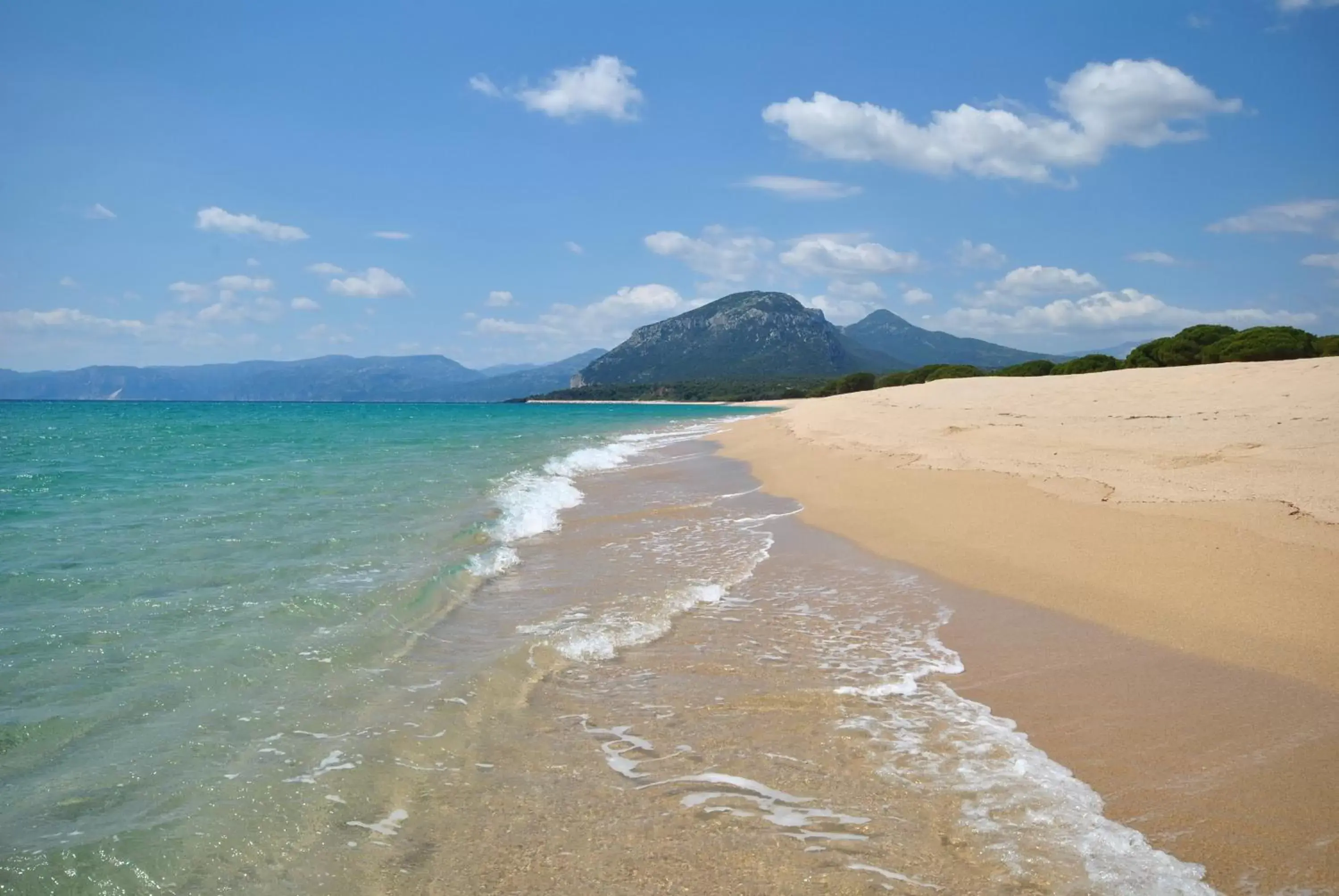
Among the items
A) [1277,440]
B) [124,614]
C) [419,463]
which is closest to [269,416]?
[419,463]

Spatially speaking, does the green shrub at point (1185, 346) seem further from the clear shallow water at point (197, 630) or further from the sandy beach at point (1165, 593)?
the clear shallow water at point (197, 630)

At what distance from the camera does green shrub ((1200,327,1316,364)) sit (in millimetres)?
30062

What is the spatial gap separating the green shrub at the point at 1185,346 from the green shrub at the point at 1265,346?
240 centimetres

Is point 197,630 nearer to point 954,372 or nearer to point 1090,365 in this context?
point 1090,365

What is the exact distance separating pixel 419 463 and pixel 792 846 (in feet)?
73.7

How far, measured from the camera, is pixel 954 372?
61.0 m

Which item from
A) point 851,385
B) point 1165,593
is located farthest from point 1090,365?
point 851,385

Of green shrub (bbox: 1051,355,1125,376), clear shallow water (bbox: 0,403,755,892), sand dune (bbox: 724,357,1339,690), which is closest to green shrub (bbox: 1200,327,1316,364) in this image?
green shrub (bbox: 1051,355,1125,376)

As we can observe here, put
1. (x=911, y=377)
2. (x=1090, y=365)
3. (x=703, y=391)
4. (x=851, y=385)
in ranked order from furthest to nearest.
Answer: (x=703, y=391) < (x=851, y=385) < (x=911, y=377) < (x=1090, y=365)

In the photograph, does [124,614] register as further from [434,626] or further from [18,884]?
[18,884]

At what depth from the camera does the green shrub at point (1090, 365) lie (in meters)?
43.5

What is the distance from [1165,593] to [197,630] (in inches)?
351

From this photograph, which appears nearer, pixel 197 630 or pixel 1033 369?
pixel 197 630

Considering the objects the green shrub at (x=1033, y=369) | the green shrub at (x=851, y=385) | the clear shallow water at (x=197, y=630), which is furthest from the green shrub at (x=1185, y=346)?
the green shrub at (x=851, y=385)
